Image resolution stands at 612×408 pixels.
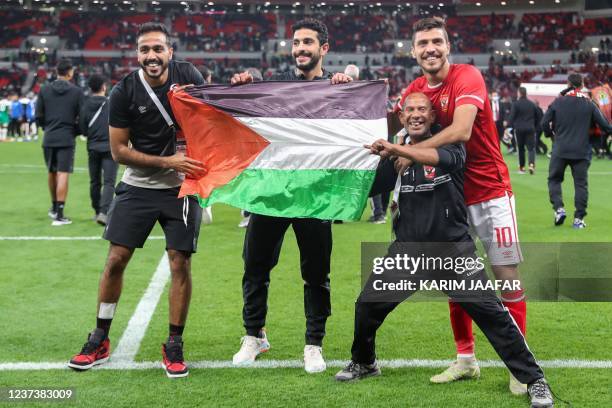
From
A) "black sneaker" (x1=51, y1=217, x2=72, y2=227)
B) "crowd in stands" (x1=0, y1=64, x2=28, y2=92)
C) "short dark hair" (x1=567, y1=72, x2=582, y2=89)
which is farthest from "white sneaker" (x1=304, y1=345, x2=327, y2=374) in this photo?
"crowd in stands" (x1=0, y1=64, x2=28, y2=92)

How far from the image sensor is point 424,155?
13.4ft

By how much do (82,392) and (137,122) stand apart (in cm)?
161

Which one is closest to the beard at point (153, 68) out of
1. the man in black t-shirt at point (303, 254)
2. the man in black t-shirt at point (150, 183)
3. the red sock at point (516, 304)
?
the man in black t-shirt at point (150, 183)

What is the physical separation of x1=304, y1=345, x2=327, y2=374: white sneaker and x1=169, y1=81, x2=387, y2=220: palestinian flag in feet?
2.77

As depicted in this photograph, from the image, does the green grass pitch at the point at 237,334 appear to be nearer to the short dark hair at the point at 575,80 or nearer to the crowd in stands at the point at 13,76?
the short dark hair at the point at 575,80

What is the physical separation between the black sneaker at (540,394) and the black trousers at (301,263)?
1.36 metres

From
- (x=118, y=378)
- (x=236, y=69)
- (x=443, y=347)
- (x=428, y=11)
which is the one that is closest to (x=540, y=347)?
(x=443, y=347)

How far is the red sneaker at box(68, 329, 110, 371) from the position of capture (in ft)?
16.3

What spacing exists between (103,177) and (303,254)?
6437mm

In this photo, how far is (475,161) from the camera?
15.1ft

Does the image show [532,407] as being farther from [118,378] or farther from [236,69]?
[236,69]

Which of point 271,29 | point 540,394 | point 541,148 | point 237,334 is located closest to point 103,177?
point 237,334

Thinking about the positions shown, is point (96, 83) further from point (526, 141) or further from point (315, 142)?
point (526, 141)

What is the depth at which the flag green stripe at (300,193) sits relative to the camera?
4.79 metres
